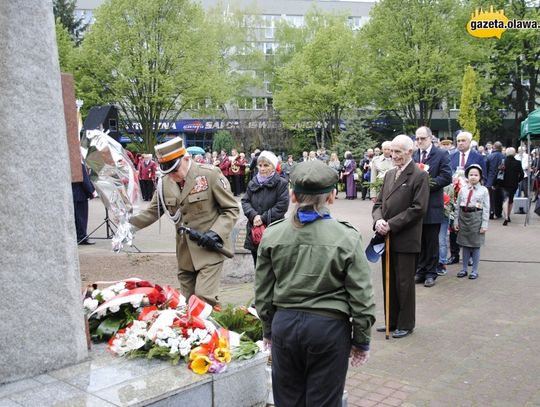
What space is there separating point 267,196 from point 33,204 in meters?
3.70

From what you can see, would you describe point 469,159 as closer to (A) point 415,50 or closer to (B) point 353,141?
(B) point 353,141

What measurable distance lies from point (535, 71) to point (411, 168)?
3922 centimetres

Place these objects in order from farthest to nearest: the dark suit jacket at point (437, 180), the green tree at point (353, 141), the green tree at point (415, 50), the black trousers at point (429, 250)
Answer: the green tree at point (415, 50), the green tree at point (353, 141), the black trousers at point (429, 250), the dark suit jacket at point (437, 180)

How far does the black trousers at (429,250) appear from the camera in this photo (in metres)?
8.22

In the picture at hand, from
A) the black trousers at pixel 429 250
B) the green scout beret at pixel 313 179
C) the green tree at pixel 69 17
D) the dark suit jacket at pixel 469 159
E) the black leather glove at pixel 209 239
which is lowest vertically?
the black trousers at pixel 429 250

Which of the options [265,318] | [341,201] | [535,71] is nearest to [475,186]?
[265,318]

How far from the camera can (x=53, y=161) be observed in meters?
4.14

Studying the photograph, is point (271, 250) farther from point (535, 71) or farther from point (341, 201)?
point (535, 71)

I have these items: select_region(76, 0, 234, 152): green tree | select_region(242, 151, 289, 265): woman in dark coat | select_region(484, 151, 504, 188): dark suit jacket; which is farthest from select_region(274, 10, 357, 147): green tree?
select_region(242, 151, 289, 265): woman in dark coat

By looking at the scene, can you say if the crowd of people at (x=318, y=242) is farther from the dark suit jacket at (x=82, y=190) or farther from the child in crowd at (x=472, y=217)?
the dark suit jacket at (x=82, y=190)

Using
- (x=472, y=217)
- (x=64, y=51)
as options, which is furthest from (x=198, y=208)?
(x=64, y=51)

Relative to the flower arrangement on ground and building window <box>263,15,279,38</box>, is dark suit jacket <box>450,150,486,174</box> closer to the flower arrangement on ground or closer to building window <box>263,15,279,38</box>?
the flower arrangement on ground

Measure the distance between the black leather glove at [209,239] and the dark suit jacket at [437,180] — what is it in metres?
3.72

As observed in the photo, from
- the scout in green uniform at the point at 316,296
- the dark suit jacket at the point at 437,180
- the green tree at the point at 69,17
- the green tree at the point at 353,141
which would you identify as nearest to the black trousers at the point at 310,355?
the scout in green uniform at the point at 316,296
